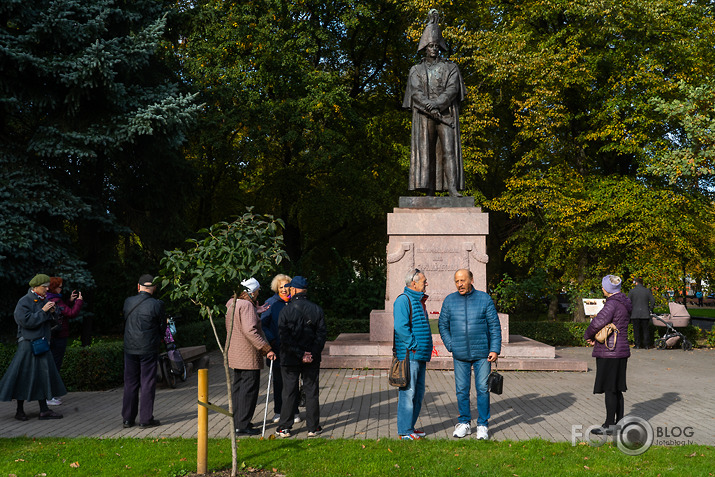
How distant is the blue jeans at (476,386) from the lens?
682cm

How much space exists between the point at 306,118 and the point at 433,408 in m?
14.6

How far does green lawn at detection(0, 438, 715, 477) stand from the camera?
5.60 m

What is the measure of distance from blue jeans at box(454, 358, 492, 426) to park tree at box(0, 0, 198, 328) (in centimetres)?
816

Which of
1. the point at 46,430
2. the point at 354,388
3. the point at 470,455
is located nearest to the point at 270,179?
the point at 354,388

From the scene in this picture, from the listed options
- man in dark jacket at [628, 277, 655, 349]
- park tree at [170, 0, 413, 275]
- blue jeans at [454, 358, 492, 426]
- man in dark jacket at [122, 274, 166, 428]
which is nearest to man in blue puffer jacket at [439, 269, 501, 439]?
blue jeans at [454, 358, 492, 426]

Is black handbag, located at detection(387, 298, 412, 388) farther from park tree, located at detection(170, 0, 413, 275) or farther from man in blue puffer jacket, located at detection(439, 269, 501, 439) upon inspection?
park tree, located at detection(170, 0, 413, 275)

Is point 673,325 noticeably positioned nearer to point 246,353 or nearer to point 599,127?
point 599,127

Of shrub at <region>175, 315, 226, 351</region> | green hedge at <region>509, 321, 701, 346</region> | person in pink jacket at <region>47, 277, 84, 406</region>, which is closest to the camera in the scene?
person in pink jacket at <region>47, 277, 84, 406</region>

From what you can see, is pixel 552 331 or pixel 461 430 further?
pixel 552 331

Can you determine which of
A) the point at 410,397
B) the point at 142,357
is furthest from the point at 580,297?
the point at 142,357

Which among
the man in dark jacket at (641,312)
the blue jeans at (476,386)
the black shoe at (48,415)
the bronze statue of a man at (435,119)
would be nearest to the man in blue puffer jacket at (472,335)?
the blue jeans at (476,386)

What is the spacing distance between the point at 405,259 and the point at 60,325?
6.10m

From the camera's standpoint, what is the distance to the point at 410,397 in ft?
21.9

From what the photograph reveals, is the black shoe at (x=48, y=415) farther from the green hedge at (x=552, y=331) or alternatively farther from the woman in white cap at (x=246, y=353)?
the green hedge at (x=552, y=331)
